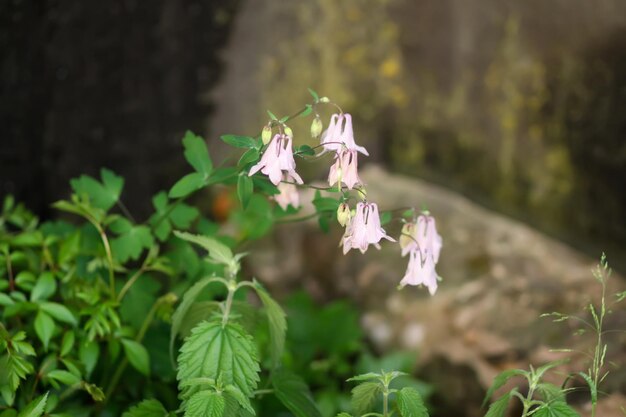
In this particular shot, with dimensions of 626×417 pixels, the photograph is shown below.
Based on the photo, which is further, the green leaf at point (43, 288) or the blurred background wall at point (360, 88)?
the blurred background wall at point (360, 88)

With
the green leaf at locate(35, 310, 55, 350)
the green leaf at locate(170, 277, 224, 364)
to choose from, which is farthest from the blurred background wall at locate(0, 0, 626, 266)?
the green leaf at locate(170, 277, 224, 364)

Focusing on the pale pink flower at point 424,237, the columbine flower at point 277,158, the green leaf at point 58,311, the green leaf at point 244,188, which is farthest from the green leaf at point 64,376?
the pale pink flower at point 424,237

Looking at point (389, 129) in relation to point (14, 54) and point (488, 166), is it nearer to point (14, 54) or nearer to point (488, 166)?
point (488, 166)

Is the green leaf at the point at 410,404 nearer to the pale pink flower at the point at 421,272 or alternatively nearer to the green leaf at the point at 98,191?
the pale pink flower at the point at 421,272

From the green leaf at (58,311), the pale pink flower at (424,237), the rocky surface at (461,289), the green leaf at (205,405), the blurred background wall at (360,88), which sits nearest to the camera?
the green leaf at (205,405)

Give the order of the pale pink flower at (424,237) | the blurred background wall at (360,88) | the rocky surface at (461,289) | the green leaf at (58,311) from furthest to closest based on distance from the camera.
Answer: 1. the blurred background wall at (360,88)
2. the rocky surface at (461,289)
3. the green leaf at (58,311)
4. the pale pink flower at (424,237)

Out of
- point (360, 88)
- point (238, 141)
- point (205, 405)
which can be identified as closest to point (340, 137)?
point (238, 141)

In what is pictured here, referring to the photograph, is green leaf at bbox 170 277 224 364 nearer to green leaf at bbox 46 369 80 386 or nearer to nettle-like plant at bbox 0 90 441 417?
nettle-like plant at bbox 0 90 441 417
